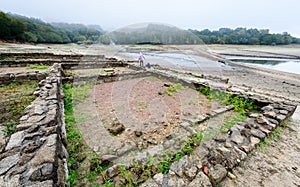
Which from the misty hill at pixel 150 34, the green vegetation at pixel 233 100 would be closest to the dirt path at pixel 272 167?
the green vegetation at pixel 233 100

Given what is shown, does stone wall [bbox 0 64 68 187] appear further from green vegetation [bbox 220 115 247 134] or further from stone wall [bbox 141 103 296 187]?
green vegetation [bbox 220 115 247 134]

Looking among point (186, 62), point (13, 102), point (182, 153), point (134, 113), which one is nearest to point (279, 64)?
point (186, 62)

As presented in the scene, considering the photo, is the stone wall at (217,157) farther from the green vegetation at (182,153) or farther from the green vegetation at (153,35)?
the green vegetation at (153,35)

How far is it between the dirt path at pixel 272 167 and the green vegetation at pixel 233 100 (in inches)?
72.0

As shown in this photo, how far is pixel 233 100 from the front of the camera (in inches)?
226

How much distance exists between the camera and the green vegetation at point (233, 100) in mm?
5211

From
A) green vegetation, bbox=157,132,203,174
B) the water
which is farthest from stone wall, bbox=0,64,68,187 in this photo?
the water

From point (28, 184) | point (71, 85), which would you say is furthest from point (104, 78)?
point (28, 184)

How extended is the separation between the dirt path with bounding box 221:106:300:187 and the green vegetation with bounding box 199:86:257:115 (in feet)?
6.00

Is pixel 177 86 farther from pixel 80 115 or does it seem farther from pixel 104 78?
pixel 80 115

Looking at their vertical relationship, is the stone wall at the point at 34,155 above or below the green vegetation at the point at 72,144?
above

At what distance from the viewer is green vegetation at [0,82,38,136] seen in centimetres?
279

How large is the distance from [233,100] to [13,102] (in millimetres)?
6992

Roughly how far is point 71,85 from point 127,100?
111 inches
